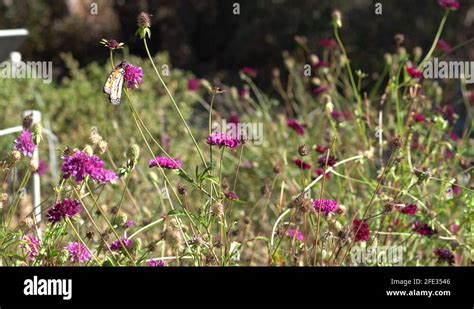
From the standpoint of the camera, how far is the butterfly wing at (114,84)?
2104mm

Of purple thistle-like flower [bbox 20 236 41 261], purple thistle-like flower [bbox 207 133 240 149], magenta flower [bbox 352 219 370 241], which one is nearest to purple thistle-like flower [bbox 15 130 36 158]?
purple thistle-like flower [bbox 20 236 41 261]

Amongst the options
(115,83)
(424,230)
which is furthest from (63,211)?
(424,230)

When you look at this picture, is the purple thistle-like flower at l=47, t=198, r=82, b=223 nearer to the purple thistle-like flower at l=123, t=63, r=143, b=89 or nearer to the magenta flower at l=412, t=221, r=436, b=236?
the purple thistle-like flower at l=123, t=63, r=143, b=89

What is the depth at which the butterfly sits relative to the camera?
210 cm

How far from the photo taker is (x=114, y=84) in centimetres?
211

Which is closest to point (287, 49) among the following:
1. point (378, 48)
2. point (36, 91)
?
point (378, 48)

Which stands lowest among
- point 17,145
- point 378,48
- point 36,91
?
point 17,145

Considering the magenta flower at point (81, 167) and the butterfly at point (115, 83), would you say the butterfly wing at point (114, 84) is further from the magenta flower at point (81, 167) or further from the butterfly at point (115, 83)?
the magenta flower at point (81, 167)

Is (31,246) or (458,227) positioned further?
(458,227)
